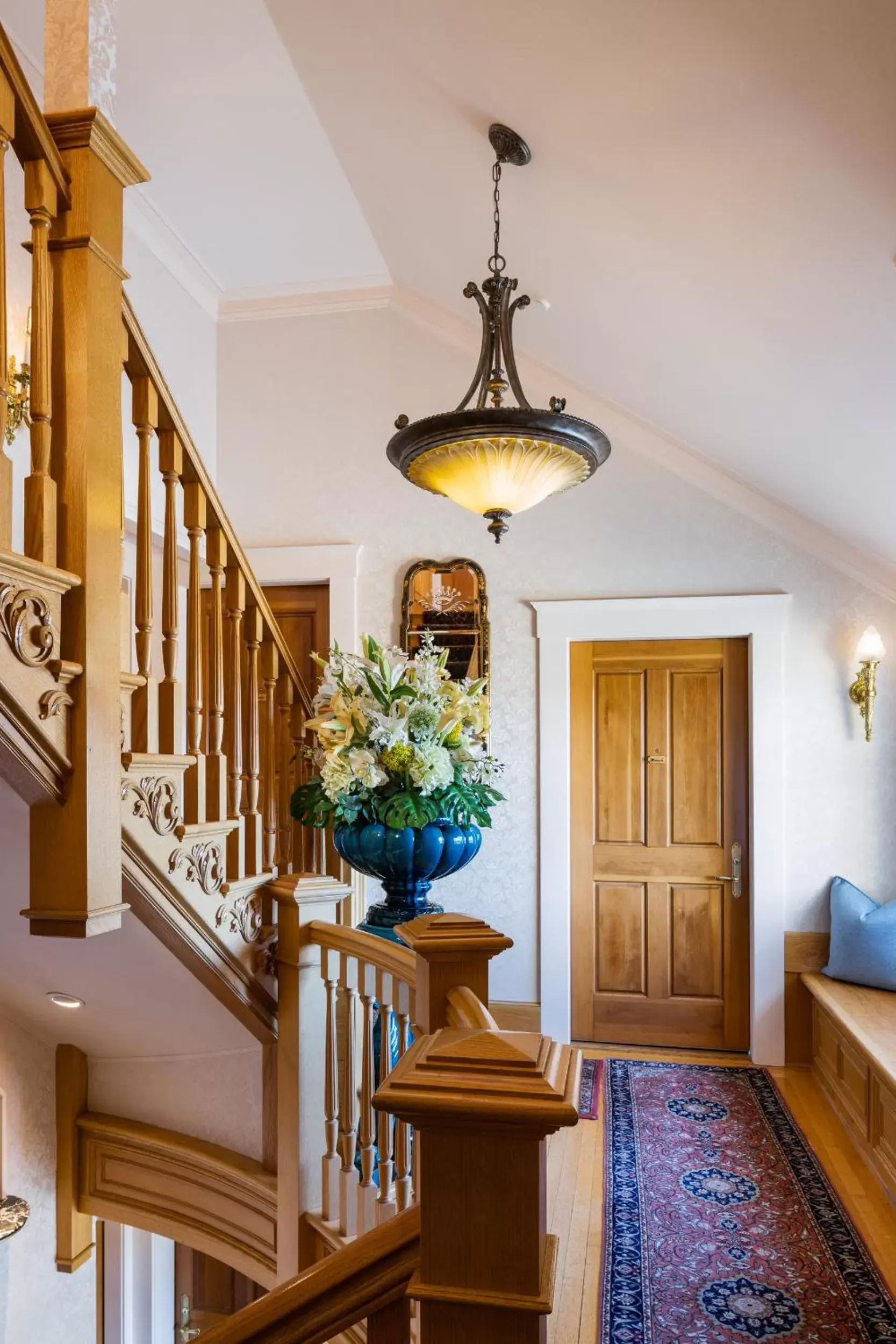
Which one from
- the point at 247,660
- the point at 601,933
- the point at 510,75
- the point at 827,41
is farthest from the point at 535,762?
the point at 827,41

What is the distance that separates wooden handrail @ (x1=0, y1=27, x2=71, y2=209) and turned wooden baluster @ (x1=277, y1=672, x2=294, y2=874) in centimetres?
161

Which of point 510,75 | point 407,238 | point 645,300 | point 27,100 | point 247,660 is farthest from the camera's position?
point 407,238

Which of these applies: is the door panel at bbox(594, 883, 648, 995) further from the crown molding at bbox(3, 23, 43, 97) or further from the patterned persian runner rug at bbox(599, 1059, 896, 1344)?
the crown molding at bbox(3, 23, 43, 97)

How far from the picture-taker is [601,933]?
441 cm

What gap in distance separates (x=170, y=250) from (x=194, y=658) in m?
2.79

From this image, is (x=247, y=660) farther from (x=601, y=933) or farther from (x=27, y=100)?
(x=601, y=933)

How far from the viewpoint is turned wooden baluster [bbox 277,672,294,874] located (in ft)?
9.67

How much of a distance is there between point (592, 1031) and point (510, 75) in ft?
12.8

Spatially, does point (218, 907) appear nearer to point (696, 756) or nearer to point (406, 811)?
point (406, 811)

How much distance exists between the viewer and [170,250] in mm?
4215

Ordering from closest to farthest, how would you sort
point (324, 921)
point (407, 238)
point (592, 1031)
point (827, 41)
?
point (827, 41) → point (324, 921) → point (407, 238) → point (592, 1031)

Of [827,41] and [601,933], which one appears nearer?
[827,41]

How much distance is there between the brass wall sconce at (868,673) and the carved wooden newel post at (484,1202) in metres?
3.65

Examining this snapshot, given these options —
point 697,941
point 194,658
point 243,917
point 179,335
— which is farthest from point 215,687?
point 697,941
